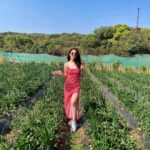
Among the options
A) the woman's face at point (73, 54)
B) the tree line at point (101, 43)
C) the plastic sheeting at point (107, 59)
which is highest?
the woman's face at point (73, 54)

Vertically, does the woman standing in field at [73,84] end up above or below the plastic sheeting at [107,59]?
above

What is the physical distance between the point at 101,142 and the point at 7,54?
31.7 meters

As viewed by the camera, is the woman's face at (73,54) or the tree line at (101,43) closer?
the woman's face at (73,54)

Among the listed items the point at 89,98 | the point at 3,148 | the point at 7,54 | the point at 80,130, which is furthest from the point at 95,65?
the point at 3,148

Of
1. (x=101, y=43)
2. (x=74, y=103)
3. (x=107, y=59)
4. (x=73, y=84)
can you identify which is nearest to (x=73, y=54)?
(x=73, y=84)

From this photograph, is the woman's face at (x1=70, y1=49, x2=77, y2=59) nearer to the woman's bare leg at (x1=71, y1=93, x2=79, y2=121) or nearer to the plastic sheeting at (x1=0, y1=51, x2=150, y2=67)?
the woman's bare leg at (x1=71, y1=93, x2=79, y2=121)

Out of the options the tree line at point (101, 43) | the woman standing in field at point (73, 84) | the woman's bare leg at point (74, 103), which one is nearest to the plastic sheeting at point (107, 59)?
the tree line at point (101, 43)

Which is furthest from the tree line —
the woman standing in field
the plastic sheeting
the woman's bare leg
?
the woman's bare leg

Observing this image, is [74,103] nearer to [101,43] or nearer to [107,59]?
[107,59]

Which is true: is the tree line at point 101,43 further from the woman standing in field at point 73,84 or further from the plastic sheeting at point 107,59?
the woman standing in field at point 73,84

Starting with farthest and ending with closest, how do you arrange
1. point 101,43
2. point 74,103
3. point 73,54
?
point 101,43 < point 74,103 < point 73,54

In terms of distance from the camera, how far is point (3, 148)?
4828 millimetres

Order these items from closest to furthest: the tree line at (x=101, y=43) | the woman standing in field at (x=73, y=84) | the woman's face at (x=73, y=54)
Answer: the woman's face at (x=73, y=54) → the woman standing in field at (x=73, y=84) → the tree line at (x=101, y=43)

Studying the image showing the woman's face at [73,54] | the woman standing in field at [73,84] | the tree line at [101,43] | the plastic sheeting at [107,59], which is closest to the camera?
the woman's face at [73,54]
